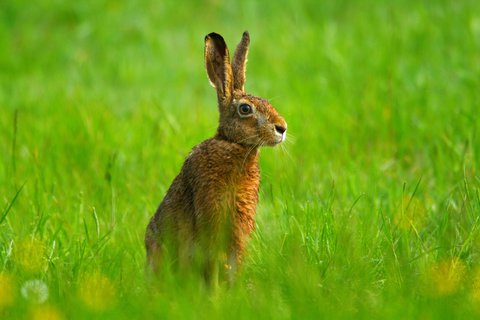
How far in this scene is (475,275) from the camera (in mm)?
3668

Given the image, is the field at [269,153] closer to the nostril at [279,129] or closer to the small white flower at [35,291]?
the small white flower at [35,291]

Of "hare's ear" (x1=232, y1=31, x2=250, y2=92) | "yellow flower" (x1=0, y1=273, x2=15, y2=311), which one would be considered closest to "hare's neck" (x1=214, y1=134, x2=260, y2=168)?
"hare's ear" (x1=232, y1=31, x2=250, y2=92)

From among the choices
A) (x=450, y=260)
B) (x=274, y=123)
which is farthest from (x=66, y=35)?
(x=450, y=260)

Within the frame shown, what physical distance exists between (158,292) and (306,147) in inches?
104

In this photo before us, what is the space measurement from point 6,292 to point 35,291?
132 millimetres

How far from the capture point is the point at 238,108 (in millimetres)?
4246

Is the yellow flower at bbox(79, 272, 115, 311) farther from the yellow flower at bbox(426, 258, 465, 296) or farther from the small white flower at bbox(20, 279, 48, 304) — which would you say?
the yellow flower at bbox(426, 258, 465, 296)

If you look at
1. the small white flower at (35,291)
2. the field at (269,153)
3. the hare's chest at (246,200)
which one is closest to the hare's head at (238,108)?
the hare's chest at (246,200)

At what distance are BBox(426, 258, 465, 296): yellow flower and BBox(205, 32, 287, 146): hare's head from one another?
3.04 ft

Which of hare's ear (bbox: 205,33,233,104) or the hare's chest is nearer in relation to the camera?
the hare's chest

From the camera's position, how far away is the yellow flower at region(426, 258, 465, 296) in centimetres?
339

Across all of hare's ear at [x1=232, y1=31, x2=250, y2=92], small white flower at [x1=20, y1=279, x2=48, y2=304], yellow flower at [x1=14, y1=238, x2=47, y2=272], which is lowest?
small white flower at [x1=20, y1=279, x2=48, y2=304]

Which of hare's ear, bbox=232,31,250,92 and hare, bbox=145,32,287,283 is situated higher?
hare's ear, bbox=232,31,250,92

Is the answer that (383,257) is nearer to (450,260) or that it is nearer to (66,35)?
(450,260)
